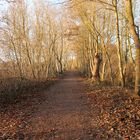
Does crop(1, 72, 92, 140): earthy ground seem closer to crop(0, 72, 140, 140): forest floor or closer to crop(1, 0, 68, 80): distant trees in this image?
crop(0, 72, 140, 140): forest floor

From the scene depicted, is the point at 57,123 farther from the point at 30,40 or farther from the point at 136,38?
the point at 30,40

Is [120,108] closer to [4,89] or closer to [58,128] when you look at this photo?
[58,128]

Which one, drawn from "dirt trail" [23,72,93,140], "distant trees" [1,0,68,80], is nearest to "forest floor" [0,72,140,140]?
"dirt trail" [23,72,93,140]

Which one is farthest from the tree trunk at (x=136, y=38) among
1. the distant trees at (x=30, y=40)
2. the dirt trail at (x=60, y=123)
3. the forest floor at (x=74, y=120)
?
the distant trees at (x=30, y=40)

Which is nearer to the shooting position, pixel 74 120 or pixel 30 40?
pixel 74 120

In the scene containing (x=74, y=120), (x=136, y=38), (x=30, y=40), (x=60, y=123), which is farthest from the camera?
(x=30, y=40)

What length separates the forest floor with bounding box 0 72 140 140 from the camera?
362 inches

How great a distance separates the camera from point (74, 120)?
1105 cm

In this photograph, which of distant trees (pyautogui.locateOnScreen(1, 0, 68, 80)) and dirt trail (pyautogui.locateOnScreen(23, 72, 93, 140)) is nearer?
dirt trail (pyautogui.locateOnScreen(23, 72, 93, 140))

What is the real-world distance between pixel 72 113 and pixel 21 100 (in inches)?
207

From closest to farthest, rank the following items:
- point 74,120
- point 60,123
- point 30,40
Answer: point 60,123
point 74,120
point 30,40

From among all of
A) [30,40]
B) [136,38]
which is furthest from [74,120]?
[30,40]

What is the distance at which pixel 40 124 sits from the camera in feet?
34.8

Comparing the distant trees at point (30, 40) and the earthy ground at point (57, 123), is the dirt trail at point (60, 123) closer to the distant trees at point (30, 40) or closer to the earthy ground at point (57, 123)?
the earthy ground at point (57, 123)
